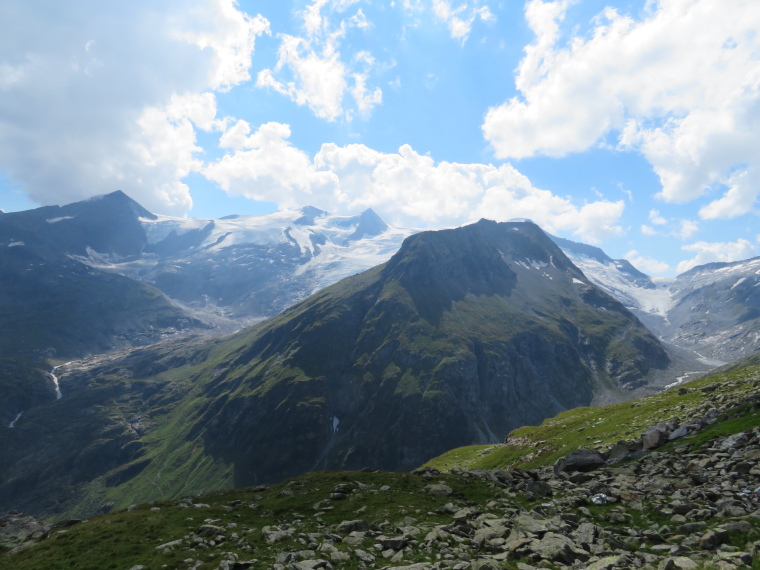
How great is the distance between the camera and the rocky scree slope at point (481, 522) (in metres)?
22.5

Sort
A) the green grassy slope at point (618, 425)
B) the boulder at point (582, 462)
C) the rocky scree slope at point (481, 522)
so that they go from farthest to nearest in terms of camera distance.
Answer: the green grassy slope at point (618, 425) < the boulder at point (582, 462) < the rocky scree slope at point (481, 522)

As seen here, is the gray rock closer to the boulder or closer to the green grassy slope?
the boulder

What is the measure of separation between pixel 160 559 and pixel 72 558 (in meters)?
8.46

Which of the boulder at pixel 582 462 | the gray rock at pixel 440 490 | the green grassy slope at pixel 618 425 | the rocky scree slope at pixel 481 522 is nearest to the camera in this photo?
the rocky scree slope at pixel 481 522

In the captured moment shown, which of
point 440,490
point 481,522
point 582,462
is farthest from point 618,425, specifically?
point 481,522

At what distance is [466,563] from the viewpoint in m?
21.9

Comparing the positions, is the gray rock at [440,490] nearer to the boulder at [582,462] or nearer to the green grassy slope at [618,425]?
the boulder at [582,462]

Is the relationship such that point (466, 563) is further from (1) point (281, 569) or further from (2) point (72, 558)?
(2) point (72, 558)

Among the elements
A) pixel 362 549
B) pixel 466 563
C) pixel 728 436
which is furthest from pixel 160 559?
pixel 728 436

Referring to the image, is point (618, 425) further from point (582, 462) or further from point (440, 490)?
point (440, 490)

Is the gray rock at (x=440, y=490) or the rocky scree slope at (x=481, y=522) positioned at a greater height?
the rocky scree slope at (x=481, y=522)

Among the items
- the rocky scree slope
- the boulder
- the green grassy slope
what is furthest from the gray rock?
the green grassy slope

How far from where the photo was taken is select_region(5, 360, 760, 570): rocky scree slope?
73.9 feet

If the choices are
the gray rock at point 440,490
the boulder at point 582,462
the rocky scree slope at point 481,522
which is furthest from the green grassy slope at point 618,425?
the gray rock at point 440,490
